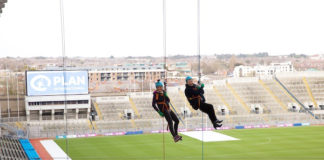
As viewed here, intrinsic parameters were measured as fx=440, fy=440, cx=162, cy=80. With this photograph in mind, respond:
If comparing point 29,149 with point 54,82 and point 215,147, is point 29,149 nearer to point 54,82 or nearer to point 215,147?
point 54,82

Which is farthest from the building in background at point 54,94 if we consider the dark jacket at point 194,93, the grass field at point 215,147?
A: the dark jacket at point 194,93

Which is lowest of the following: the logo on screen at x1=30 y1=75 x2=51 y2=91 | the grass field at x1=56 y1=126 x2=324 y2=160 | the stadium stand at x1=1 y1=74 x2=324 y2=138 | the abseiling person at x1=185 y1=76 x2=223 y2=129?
the grass field at x1=56 y1=126 x2=324 y2=160

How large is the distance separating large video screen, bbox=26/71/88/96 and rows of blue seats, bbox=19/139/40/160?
490 cm

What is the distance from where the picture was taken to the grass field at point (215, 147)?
20578 mm

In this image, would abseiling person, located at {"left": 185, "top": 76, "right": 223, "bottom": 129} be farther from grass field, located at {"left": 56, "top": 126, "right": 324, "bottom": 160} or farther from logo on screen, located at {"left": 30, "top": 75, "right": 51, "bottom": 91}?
logo on screen, located at {"left": 30, "top": 75, "right": 51, "bottom": 91}

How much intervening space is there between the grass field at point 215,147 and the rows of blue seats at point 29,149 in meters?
1.63

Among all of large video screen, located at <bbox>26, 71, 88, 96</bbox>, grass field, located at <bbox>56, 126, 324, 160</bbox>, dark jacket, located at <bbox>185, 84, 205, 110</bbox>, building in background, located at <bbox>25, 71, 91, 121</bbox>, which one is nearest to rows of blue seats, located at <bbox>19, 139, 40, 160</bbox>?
grass field, located at <bbox>56, 126, 324, 160</bbox>

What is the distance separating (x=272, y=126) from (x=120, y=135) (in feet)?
34.0

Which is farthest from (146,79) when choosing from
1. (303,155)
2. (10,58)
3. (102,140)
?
(303,155)

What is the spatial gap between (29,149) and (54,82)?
8.18 metres

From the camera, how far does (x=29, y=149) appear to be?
20.9m

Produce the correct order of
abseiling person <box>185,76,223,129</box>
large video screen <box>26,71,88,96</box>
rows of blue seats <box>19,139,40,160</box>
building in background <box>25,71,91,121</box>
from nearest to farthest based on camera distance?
abseiling person <box>185,76,223,129</box>
rows of blue seats <box>19,139,40,160</box>
large video screen <box>26,71,88,96</box>
building in background <box>25,71,91,121</box>

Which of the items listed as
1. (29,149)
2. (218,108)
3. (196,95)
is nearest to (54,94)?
(29,149)

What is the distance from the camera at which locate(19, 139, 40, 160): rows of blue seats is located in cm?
1877
